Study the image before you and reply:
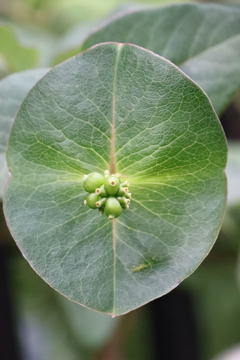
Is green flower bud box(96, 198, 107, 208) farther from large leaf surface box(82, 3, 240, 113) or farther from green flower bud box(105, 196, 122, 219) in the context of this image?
large leaf surface box(82, 3, 240, 113)

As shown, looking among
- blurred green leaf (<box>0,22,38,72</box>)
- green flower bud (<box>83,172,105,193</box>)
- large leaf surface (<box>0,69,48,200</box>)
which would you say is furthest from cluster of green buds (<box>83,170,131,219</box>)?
blurred green leaf (<box>0,22,38,72</box>)

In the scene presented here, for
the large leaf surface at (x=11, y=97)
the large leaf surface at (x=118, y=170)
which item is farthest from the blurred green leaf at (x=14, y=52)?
the large leaf surface at (x=118, y=170)

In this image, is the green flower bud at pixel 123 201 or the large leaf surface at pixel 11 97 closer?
the green flower bud at pixel 123 201

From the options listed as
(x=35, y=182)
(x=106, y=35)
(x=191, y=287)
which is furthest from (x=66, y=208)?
(x=191, y=287)

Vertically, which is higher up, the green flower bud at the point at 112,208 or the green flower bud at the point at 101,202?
the green flower bud at the point at 101,202

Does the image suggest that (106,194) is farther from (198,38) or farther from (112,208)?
(198,38)

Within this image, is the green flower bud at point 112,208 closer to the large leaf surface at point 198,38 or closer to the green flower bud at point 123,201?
the green flower bud at point 123,201

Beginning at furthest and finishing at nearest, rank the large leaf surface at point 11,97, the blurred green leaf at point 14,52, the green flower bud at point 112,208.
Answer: the blurred green leaf at point 14,52 → the large leaf surface at point 11,97 → the green flower bud at point 112,208
